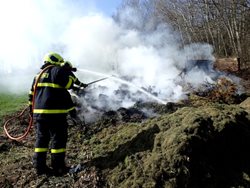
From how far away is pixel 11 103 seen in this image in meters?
12.8

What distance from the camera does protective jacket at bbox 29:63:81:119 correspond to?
5.95 m

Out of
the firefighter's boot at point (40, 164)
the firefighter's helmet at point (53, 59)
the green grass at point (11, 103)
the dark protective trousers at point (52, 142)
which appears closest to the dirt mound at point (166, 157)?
the firefighter's boot at point (40, 164)

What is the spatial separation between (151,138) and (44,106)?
1819 mm

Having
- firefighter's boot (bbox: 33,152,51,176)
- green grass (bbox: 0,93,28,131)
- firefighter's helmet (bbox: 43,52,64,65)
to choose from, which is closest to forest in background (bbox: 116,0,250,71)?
green grass (bbox: 0,93,28,131)

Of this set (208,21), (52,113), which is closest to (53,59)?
(52,113)

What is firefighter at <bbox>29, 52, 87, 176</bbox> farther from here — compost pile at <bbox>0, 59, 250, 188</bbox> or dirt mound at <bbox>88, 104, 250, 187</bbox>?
dirt mound at <bbox>88, 104, 250, 187</bbox>

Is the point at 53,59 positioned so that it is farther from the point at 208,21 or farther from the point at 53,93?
the point at 208,21

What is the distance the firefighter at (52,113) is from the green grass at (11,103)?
4255 millimetres

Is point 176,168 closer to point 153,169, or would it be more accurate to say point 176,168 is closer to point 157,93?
point 153,169

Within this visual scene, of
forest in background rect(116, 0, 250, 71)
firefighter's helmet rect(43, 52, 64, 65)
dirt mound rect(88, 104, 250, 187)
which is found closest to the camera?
dirt mound rect(88, 104, 250, 187)

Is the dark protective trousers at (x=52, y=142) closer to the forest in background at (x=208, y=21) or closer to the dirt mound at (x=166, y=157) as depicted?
the dirt mound at (x=166, y=157)

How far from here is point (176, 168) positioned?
5.29 m

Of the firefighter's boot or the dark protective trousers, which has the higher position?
the dark protective trousers

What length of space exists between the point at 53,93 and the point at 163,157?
2.04 meters
